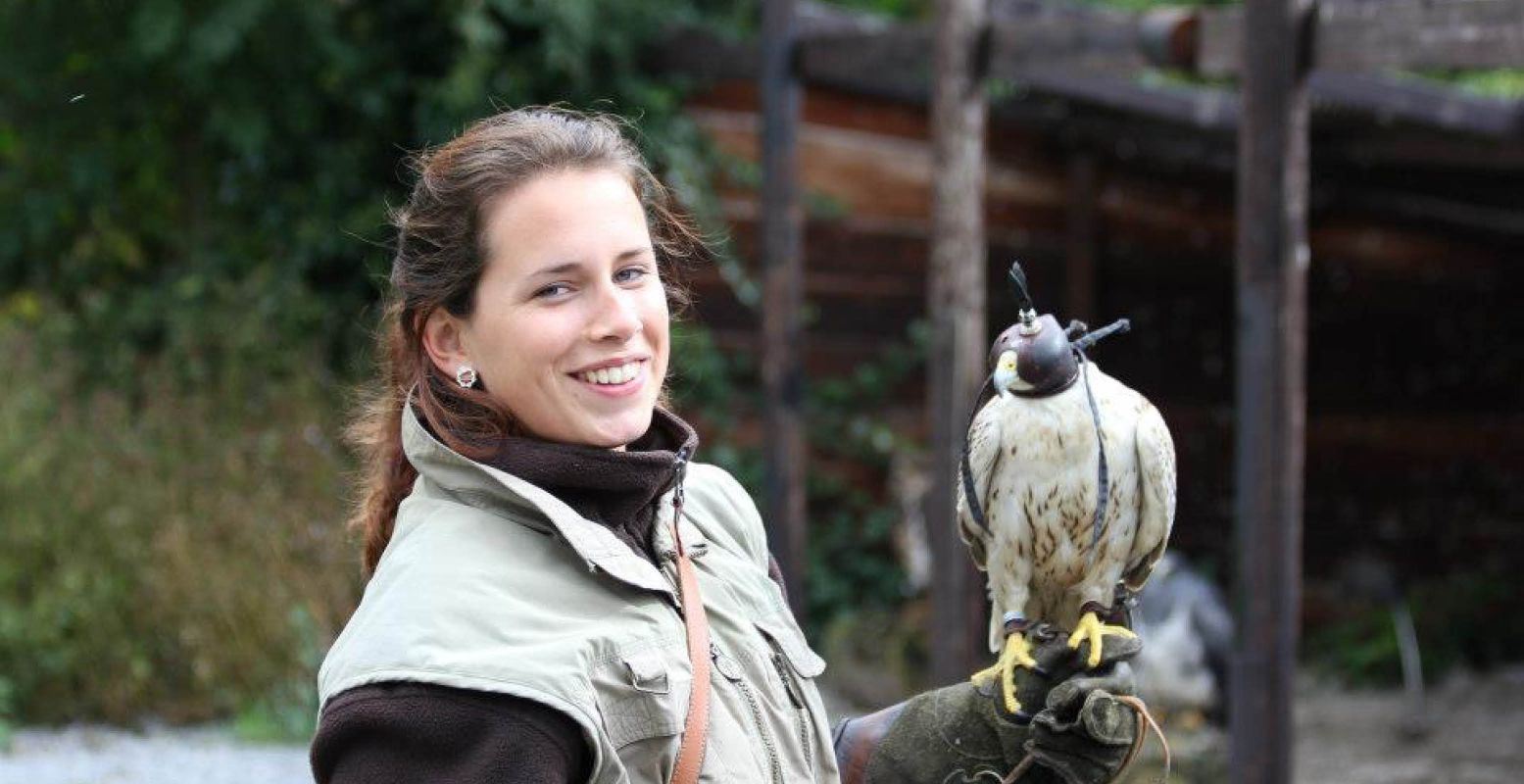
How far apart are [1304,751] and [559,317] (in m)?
4.87

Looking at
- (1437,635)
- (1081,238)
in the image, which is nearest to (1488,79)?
(1081,238)

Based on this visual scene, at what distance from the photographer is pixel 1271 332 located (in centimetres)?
403

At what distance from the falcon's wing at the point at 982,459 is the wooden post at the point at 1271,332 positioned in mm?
2093

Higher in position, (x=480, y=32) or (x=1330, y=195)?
(x=480, y=32)

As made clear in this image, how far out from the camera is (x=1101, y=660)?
1965 millimetres

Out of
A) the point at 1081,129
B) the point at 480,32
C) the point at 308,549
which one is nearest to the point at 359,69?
the point at 480,32

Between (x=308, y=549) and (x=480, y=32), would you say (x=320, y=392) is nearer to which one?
(x=308, y=549)

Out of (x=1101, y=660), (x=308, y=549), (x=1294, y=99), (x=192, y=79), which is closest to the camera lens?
(x=1101, y=660)

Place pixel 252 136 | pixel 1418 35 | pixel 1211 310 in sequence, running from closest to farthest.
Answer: pixel 1418 35 < pixel 252 136 < pixel 1211 310

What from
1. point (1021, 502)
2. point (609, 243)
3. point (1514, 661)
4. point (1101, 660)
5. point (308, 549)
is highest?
point (609, 243)

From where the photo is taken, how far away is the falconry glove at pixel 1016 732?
1.92 metres

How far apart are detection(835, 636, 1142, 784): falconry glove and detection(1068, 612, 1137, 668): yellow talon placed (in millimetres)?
11

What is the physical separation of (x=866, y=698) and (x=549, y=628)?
5.12 meters

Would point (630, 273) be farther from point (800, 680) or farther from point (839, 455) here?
point (839, 455)
